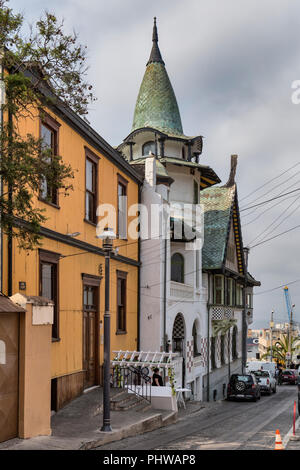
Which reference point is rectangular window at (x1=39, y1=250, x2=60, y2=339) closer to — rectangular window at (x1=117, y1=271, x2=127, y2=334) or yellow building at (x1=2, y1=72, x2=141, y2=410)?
yellow building at (x1=2, y1=72, x2=141, y2=410)

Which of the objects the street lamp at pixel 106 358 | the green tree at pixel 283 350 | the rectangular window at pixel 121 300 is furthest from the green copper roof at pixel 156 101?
the green tree at pixel 283 350

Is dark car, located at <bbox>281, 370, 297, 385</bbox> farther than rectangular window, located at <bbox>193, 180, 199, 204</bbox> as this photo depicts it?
Yes

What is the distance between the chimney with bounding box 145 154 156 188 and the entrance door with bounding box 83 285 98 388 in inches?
274

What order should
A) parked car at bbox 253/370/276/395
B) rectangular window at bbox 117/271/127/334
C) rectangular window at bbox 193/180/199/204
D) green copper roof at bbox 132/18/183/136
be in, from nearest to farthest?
rectangular window at bbox 117/271/127/334 → rectangular window at bbox 193/180/199/204 → green copper roof at bbox 132/18/183/136 → parked car at bbox 253/370/276/395

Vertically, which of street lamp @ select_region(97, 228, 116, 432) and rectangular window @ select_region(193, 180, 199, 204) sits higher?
rectangular window @ select_region(193, 180, 199, 204)

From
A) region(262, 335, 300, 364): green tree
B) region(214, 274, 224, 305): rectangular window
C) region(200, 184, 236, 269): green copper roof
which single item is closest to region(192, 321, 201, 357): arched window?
region(200, 184, 236, 269): green copper roof

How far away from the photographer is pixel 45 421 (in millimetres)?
12195

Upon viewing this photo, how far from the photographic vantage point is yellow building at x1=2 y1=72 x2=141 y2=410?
48.6ft

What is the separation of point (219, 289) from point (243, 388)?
7117mm

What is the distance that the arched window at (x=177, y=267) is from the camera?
2989cm

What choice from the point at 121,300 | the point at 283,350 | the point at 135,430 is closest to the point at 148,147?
the point at 121,300

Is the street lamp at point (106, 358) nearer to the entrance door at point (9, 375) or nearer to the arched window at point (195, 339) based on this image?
the entrance door at point (9, 375)

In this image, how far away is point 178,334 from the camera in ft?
94.0

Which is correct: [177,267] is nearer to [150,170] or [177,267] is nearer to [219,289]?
[219,289]
